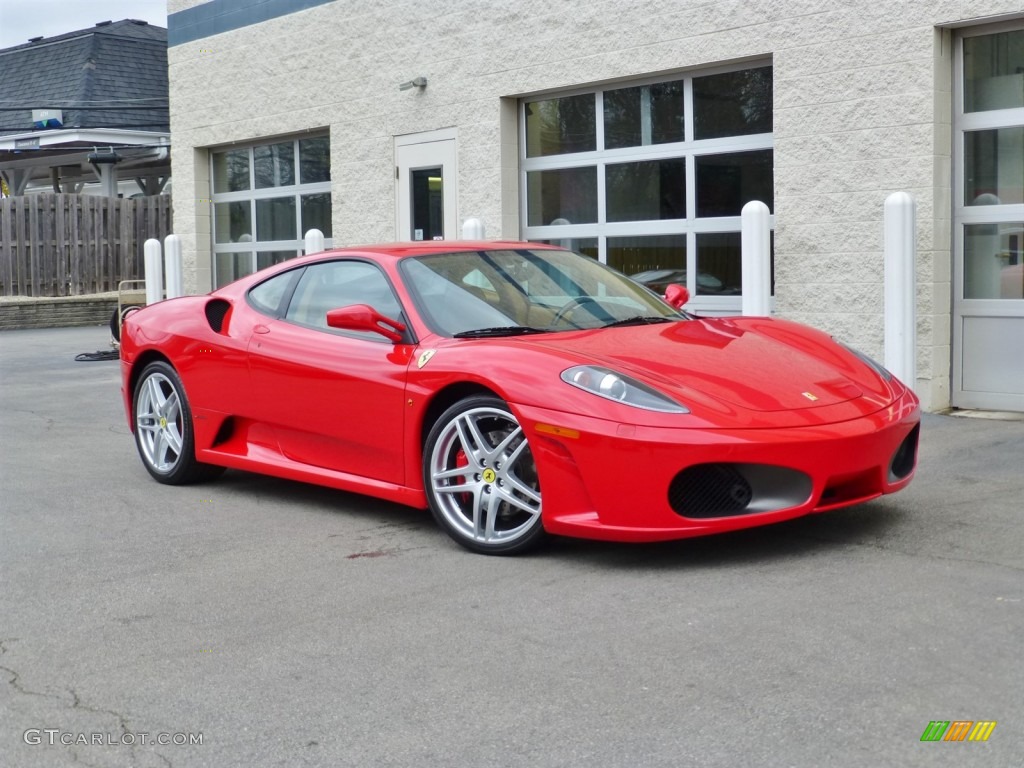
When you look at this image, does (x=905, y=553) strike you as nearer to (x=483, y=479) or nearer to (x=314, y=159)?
(x=483, y=479)

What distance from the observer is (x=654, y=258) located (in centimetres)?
1111

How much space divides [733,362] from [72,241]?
61.1 ft

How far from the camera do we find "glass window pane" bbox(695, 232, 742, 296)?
34.5 feet

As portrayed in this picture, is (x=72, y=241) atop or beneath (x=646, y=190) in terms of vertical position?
atop

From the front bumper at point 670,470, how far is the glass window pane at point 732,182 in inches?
222

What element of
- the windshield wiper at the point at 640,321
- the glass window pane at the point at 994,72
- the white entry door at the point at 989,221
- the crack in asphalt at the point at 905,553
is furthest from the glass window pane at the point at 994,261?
the crack in asphalt at the point at 905,553

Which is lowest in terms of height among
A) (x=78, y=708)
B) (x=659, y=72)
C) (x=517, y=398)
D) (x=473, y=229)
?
(x=78, y=708)

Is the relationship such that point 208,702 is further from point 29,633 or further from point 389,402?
point 389,402

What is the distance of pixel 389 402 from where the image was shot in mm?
5504

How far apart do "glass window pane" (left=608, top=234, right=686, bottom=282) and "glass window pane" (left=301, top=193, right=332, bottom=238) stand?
14.3ft


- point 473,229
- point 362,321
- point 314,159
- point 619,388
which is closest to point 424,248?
point 362,321

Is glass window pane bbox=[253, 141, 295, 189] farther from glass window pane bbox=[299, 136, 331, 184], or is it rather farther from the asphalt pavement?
the asphalt pavement

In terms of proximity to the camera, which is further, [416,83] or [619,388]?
[416,83]

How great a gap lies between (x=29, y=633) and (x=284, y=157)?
37.5 feet
